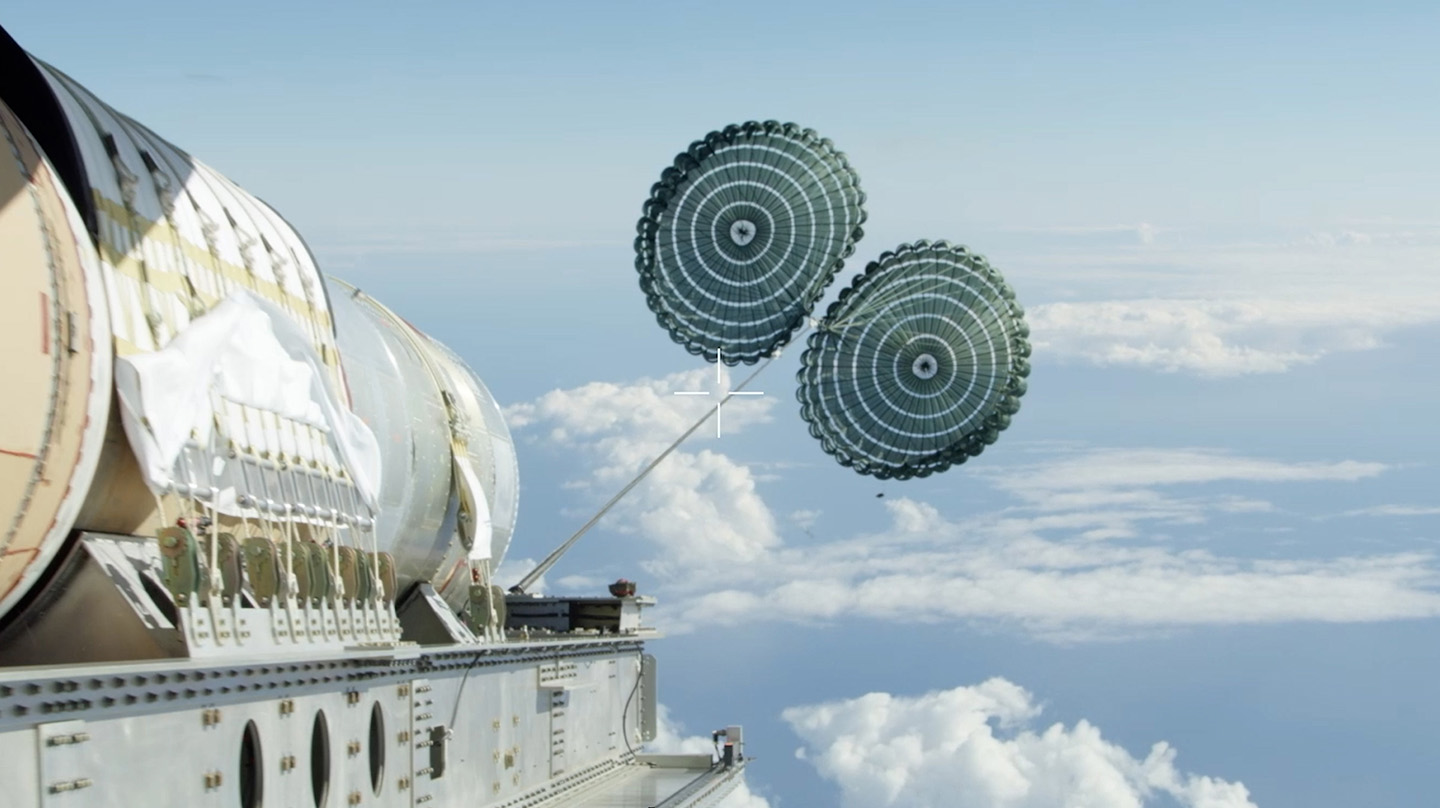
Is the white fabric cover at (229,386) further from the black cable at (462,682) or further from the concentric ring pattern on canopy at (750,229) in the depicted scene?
the concentric ring pattern on canopy at (750,229)

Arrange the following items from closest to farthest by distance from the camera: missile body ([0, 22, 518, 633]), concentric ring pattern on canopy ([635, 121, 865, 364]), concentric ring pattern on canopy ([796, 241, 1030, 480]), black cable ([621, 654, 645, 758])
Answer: missile body ([0, 22, 518, 633])
black cable ([621, 654, 645, 758])
concentric ring pattern on canopy ([635, 121, 865, 364])
concentric ring pattern on canopy ([796, 241, 1030, 480])

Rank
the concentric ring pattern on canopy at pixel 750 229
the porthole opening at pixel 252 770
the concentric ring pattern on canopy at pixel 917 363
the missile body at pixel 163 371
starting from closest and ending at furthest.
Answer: the missile body at pixel 163 371 → the porthole opening at pixel 252 770 → the concentric ring pattern on canopy at pixel 750 229 → the concentric ring pattern on canopy at pixel 917 363

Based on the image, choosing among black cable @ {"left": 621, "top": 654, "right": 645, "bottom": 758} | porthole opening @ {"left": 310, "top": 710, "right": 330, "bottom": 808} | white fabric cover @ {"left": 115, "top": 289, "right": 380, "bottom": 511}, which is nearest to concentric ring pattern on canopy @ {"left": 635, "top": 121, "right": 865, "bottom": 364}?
black cable @ {"left": 621, "top": 654, "right": 645, "bottom": 758}

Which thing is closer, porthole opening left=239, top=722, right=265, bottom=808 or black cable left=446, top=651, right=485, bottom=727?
porthole opening left=239, top=722, right=265, bottom=808

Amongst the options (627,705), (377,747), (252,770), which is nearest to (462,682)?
(377,747)

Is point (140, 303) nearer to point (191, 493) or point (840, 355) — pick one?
point (191, 493)

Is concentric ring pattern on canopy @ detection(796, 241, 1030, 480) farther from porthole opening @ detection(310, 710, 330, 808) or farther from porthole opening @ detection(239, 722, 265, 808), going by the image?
porthole opening @ detection(239, 722, 265, 808)

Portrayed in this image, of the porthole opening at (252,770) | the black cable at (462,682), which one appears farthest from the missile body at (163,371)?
the black cable at (462,682)
